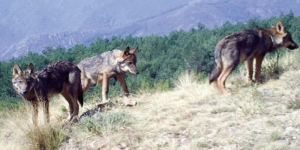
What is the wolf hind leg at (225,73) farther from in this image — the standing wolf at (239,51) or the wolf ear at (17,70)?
the wolf ear at (17,70)

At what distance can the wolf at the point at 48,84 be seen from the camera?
938 cm

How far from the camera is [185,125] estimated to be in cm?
793

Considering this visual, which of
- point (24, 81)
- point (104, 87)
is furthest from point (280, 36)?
point (24, 81)

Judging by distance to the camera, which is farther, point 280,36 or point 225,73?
point 280,36

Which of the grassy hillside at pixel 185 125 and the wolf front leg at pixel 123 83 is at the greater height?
the wolf front leg at pixel 123 83

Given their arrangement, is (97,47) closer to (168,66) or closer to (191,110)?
(168,66)

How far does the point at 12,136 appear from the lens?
9.25 meters

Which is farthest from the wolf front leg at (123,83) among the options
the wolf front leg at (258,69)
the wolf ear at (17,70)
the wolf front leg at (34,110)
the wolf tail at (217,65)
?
the wolf front leg at (258,69)

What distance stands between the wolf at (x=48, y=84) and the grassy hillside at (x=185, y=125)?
0.30 m

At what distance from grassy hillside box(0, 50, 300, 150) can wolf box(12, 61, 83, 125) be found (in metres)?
0.30

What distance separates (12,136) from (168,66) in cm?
3543

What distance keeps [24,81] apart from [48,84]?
57 centimetres

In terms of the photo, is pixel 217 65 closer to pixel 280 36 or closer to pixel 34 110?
pixel 280 36

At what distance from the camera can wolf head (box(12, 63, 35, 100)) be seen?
932 centimetres
